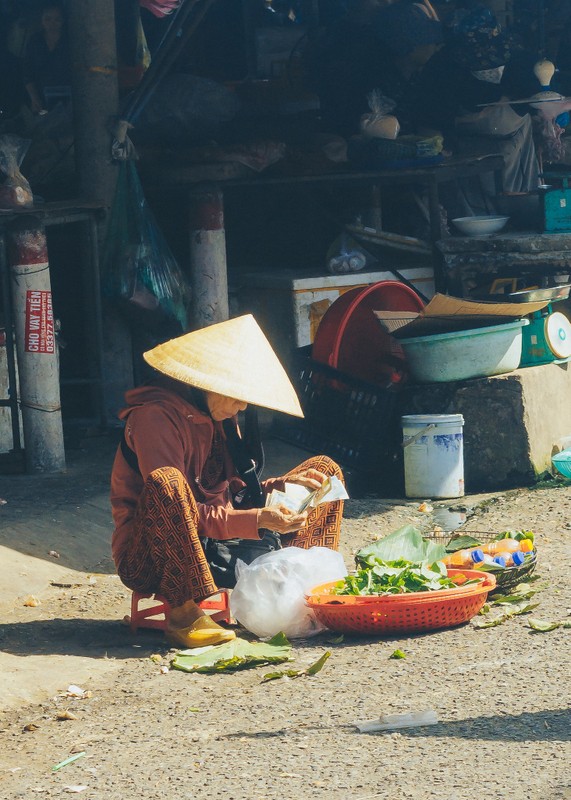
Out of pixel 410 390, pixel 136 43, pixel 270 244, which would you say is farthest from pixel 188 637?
pixel 136 43

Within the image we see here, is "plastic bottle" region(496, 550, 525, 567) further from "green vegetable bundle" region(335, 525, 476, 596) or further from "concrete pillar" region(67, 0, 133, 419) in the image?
"concrete pillar" region(67, 0, 133, 419)

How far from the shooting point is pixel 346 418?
25.7 feet

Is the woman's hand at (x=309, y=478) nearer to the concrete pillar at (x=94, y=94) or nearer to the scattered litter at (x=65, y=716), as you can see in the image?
the scattered litter at (x=65, y=716)

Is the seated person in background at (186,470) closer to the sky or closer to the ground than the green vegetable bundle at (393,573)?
closer to the sky

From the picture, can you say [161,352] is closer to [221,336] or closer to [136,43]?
[221,336]

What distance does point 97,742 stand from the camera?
3.81 m

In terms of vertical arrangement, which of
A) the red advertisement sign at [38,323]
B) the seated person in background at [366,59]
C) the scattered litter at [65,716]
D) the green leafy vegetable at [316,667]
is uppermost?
the seated person in background at [366,59]

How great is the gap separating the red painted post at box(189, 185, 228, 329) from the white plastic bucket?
180 cm

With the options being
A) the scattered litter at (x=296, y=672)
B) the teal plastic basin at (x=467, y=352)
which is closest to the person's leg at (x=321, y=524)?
the scattered litter at (x=296, y=672)

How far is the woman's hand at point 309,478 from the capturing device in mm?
4934

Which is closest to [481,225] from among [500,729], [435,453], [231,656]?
[435,453]

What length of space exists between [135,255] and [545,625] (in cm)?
419

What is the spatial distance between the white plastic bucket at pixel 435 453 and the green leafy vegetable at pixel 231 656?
2.89 metres

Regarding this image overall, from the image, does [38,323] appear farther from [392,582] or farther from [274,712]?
[274,712]
